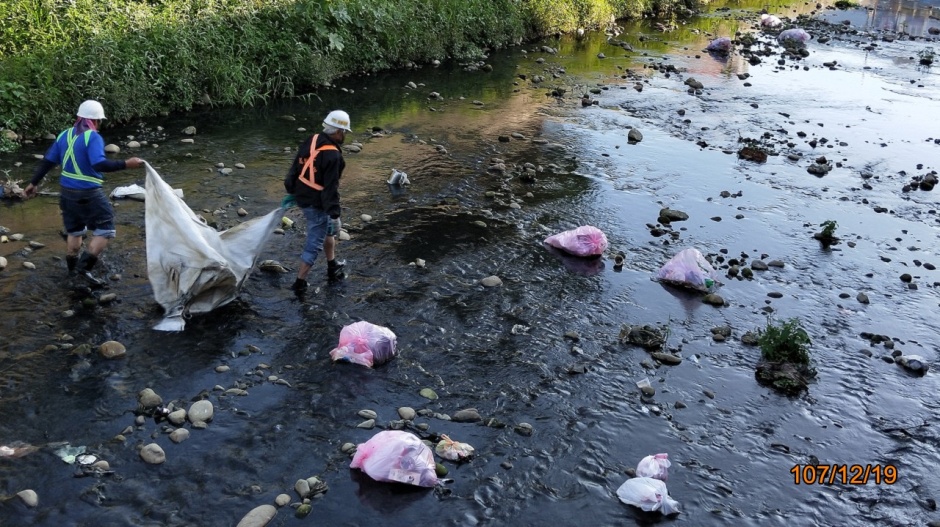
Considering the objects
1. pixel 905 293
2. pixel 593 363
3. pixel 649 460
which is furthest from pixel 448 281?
pixel 905 293

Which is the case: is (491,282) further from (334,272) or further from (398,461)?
(398,461)

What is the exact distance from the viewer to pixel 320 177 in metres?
8.40

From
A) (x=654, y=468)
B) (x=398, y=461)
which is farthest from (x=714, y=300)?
(x=398, y=461)

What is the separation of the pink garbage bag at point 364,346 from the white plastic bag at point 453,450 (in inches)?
55.0

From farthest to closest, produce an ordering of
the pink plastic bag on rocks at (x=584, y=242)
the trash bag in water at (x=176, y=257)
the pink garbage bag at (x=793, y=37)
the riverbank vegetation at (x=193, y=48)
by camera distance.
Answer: the pink garbage bag at (x=793, y=37) → the riverbank vegetation at (x=193, y=48) → the pink plastic bag on rocks at (x=584, y=242) → the trash bag in water at (x=176, y=257)

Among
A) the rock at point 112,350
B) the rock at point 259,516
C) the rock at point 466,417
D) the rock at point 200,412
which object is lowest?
the rock at point 466,417

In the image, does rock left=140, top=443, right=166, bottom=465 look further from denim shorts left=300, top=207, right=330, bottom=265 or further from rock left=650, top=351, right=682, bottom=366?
rock left=650, top=351, right=682, bottom=366

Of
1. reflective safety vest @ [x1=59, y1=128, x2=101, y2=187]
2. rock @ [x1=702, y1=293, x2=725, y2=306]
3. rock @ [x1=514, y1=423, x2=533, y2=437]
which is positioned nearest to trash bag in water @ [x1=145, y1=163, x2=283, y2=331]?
reflective safety vest @ [x1=59, y1=128, x2=101, y2=187]

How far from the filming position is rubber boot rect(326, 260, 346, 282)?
925cm

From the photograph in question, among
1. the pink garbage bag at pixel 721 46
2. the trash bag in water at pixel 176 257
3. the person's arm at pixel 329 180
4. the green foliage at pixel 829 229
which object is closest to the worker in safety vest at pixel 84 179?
the trash bag in water at pixel 176 257

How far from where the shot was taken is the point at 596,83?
20.7m

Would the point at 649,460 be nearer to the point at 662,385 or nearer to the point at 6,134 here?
the point at 662,385

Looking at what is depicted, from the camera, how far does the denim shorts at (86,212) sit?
816 cm
